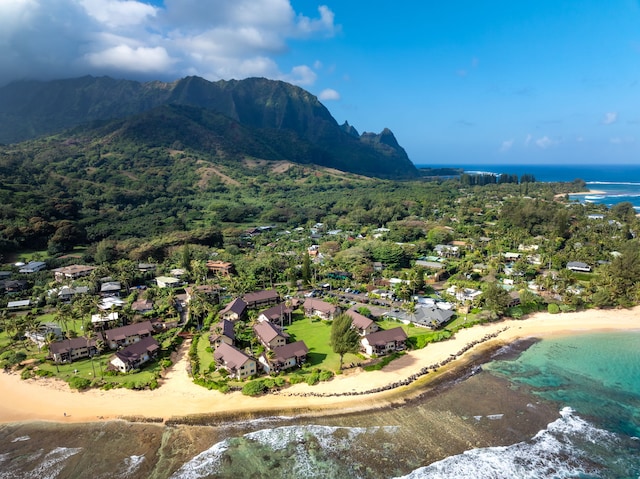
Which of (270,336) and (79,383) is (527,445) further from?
(79,383)

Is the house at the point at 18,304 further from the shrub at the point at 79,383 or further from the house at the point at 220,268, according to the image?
the house at the point at 220,268

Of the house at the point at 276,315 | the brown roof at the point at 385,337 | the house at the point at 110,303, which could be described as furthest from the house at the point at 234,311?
the brown roof at the point at 385,337

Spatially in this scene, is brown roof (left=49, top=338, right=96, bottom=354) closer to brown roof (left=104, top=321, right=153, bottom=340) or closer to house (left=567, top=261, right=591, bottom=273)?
brown roof (left=104, top=321, right=153, bottom=340)

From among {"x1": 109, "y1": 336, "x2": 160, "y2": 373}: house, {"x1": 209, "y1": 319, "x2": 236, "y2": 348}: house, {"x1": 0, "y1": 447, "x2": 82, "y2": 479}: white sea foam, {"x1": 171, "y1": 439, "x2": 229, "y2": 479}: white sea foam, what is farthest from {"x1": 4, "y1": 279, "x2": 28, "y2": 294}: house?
{"x1": 171, "y1": 439, "x2": 229, "y2": 479}: white sea foam

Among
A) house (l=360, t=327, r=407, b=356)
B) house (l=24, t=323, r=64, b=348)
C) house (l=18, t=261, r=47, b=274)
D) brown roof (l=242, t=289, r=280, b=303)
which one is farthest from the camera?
house (l=18, t=261, r=47, b=274)

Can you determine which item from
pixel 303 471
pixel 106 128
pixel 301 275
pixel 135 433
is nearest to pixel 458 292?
pixel 301 275

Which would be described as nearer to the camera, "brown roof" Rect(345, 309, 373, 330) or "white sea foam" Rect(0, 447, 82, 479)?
"white sea foam" Rect(0, 447, 82, 479)

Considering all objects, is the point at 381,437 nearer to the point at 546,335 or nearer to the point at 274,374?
the point at 274,374
